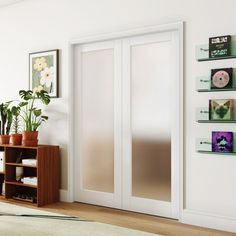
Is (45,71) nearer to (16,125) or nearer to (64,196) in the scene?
(16,125)

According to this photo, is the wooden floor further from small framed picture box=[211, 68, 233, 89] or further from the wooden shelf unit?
small framed picture box=[211, 68, 233, 89]

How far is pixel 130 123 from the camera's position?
3879 mm

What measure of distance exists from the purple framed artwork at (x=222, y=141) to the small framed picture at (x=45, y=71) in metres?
2.13

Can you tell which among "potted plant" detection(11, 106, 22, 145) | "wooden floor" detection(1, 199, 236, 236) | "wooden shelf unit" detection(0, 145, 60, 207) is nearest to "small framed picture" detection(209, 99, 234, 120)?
"wooden floor" detection(1, 199, 236, 236)

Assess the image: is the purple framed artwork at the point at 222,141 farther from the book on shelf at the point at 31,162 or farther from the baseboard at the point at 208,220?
the book on shelf at the point at 31,162

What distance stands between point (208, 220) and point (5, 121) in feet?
9.55

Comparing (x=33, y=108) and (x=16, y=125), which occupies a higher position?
(x=33, y=108)

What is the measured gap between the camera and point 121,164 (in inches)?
156

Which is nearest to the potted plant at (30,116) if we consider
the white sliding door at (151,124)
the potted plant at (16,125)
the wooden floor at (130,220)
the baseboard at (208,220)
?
the potted plant at (16,125)

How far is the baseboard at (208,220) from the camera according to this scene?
10.4ft

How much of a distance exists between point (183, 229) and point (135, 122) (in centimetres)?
127

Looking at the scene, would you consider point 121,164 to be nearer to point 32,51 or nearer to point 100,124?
point 100,124

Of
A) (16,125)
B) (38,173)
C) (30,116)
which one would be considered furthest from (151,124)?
(16,125)

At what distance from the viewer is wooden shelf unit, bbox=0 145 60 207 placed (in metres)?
4.02
